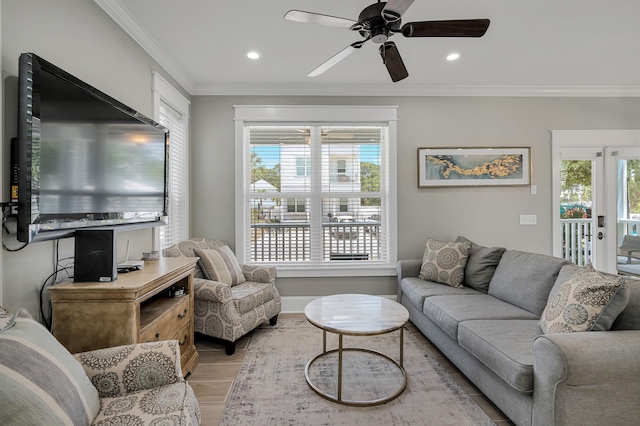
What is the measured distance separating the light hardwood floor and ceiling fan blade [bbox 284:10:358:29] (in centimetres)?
234

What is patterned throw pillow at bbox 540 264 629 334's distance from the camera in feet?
5.16

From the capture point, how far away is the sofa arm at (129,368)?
4.20ft

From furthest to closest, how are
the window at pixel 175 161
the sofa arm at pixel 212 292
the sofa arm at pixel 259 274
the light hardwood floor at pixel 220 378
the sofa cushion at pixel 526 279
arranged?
the sofa arm at pixel 259 274
the window at pixel 175 161
the sofa arm at pixel 212 292
the sofa cushion at pixel 526 279
the light hardwood floor at pixel 220 378

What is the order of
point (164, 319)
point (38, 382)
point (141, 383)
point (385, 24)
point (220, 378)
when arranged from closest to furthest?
point (38, 382) < point (141, 383) < point (385, 24) < point (164, 319) < point (220, 378)

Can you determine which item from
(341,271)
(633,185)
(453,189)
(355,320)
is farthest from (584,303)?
(633,185)

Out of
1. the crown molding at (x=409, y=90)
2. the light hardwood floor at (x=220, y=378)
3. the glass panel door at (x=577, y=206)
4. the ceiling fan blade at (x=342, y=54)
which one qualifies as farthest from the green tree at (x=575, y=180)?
the ceiling fan blade at (x=342, y=54)

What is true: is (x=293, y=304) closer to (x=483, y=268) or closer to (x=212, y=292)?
(x=212, y=292)

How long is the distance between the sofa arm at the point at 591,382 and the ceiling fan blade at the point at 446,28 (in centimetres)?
173

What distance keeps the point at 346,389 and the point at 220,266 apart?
1566 millimetres

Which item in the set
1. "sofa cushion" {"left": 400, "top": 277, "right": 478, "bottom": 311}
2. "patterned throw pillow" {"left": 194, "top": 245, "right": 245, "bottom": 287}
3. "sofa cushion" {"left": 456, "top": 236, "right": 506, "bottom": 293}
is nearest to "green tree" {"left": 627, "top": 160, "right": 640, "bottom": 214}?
"sofa cushion" {"left": 456, "top": 236, "right": 506, "bottom": 293}

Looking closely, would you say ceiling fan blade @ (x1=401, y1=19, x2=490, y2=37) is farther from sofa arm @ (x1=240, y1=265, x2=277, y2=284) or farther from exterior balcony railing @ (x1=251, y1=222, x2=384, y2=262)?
sofa arm @ (x1=240, y1=265, x2=277, y2=284)

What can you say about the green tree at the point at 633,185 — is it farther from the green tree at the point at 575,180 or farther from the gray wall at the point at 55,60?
the gray wall at the point at 55,60

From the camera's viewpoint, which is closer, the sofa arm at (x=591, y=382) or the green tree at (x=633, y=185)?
the sofa arm at (x=591, y=382)

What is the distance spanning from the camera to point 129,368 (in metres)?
1.30
